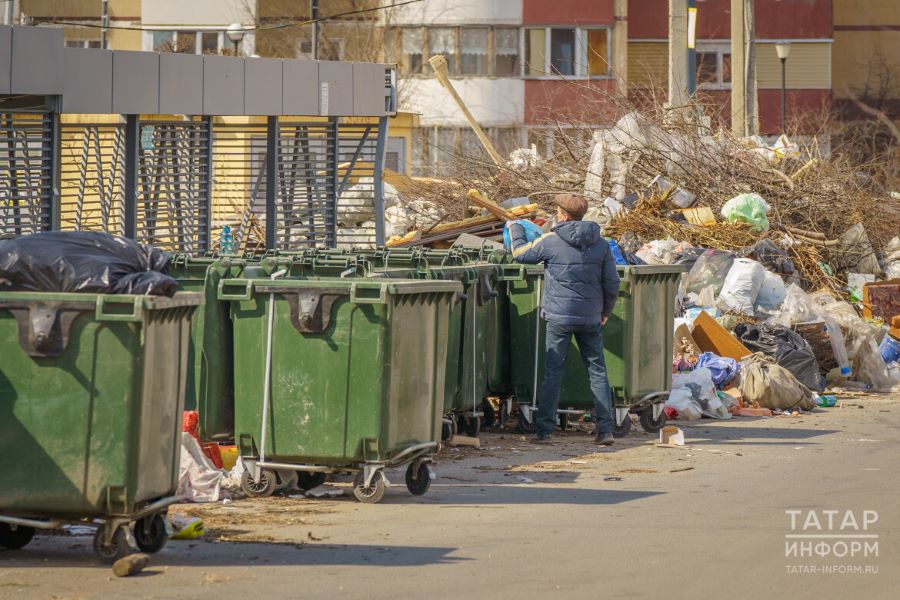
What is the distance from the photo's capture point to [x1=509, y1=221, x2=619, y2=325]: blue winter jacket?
1116 cm

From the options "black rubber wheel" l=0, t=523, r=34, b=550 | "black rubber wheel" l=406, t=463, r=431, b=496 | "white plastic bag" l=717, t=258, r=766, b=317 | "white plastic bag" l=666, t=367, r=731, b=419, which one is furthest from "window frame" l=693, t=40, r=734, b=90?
"black rubber wheel" l=0, t=523, r=34, b=550

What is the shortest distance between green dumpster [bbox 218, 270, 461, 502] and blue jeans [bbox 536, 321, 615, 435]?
2.55 metres

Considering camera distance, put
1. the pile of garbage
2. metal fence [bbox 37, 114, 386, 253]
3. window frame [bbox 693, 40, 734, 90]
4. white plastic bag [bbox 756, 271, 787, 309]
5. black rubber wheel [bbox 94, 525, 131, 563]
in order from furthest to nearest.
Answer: window frame [bbox 693, 40, 734, 90] < white plastic bag [bbox 756, 271, 787, 309] < metal fence [bbox 37, 114, 386, 253] < the pile of garbage < black rubber wheel [bbox 94, 525, 131, 563]

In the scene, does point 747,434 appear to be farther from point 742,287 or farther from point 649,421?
point 742,287

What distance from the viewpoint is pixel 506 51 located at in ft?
145

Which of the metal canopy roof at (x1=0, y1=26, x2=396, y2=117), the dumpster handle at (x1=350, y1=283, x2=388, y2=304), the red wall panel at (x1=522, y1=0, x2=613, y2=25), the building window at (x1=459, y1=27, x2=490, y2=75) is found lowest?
the dumpster handle at (x1=350, y1=283, x2=388, y2=304)

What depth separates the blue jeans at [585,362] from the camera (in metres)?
11.3

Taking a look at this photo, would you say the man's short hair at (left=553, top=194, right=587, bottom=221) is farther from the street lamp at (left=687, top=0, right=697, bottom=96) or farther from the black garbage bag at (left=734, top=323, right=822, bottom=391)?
the street lamp at (left=687, top=0, right=697, bottom=96)

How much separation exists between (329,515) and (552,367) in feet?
11.3

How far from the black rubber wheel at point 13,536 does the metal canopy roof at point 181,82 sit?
616 cm

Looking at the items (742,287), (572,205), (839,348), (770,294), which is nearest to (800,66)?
(770,294)

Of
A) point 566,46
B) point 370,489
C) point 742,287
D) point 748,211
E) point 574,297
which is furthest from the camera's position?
point 566,46

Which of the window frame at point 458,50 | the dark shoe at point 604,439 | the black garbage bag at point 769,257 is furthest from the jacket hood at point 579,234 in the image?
the window frame at point 458,50

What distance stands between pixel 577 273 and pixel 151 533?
4829mm
